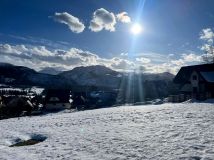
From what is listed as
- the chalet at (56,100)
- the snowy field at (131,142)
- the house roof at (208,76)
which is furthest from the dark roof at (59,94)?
the snowy field at (131,142)

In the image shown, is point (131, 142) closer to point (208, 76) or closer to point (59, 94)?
point (208, 76)

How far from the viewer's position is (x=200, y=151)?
1636cm


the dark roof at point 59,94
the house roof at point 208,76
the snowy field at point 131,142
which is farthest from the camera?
the dark roof at point 59,94

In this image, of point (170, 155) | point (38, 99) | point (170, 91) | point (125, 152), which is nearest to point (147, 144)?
point (125, 152)

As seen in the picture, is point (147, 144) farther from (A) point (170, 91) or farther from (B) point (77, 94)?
(B) point (77, 94)

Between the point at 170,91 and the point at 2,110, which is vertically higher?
the point at 170,91

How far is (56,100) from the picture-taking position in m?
94.0

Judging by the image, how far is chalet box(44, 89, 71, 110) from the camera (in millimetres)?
92750

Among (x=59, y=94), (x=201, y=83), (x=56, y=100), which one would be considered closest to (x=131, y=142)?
(x=201, y=83)

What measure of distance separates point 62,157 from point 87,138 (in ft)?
16.9

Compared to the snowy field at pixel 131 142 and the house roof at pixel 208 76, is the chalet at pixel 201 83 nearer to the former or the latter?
the house roof at pixel 208 76

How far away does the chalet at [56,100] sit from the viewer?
92.8 meters

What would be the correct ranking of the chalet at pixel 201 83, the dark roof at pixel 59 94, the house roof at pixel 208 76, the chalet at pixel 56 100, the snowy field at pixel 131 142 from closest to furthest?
the snowy field at pixel 131 142
the chalet at pixel 201 83
the house roof at pixel 208 76
the chalet at pixel 56 100
the dark roof at pixel 59 94

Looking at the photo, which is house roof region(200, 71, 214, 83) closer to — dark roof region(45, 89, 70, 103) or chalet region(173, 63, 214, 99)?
chalet region(173, 63, 214, 99)
